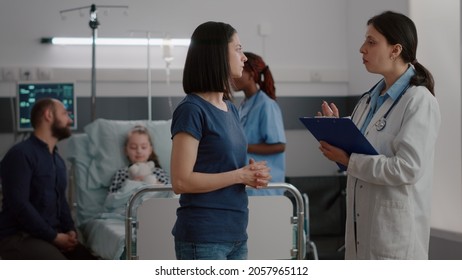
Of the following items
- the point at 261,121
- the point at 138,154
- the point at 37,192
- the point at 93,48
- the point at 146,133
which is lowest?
the point at 37,192

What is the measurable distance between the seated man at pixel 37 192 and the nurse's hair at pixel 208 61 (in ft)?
5.52

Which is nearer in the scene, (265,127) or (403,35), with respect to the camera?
(403,35)

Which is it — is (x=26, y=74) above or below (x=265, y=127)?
above

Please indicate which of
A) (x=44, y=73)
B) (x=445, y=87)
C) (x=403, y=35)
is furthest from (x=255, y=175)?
(x=44, y=73)

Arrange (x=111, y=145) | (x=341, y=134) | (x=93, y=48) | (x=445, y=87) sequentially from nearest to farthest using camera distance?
(x=341, y=134) < (x=445, y=87) < (x=93, y=48) < (x=111, y=145)

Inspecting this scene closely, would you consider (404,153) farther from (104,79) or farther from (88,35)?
(104,79)

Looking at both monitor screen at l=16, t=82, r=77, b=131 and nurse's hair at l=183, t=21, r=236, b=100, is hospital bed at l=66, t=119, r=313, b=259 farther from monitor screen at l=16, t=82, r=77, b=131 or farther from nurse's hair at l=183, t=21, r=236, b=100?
nurse's hair at l=183, t=21, r=236, b=100

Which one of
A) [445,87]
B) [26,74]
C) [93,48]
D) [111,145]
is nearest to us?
[445,87]

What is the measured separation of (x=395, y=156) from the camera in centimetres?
204

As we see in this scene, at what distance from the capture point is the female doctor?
2.03 metres

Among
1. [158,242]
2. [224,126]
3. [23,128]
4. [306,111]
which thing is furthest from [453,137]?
[23,128]

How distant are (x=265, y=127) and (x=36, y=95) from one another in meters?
1.31

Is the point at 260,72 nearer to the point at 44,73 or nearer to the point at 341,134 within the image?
the point at 44,73

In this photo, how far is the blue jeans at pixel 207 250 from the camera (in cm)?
196
